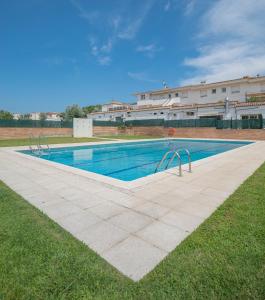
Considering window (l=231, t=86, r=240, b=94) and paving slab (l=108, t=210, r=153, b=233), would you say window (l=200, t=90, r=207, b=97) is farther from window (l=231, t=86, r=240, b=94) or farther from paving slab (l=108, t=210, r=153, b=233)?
paving slab (l=108, t=210, r=153, b=233)

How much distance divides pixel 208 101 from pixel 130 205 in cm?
3553

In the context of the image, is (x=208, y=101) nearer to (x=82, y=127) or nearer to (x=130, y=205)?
(x=82, y=127)

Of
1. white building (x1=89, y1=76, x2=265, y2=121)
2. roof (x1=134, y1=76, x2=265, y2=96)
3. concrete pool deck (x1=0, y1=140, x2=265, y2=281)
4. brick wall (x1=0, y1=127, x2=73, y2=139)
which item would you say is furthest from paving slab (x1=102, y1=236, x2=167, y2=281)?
roof (x1=134, y1=76, x2=265, y2=96)

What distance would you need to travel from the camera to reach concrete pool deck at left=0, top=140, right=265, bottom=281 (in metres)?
2.79

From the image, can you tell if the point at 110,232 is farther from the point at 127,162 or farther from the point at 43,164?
the point at 127,162

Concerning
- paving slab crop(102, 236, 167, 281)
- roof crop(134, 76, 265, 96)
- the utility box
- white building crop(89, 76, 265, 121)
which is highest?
roof crop(134, 76, 265, 96)

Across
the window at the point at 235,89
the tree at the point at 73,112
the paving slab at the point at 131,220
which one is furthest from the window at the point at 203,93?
the paving slab at the point at 131,220

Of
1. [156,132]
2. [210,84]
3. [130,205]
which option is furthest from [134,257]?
[210,84]

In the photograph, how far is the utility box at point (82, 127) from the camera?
2513cm

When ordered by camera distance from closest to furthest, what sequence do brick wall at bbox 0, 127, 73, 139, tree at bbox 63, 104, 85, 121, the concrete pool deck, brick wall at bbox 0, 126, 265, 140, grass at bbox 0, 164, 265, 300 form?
grass at bbox 0, 164, 265, 300, the concrete pool deck, brick wall at bbox 0, 127, 73, 139, brick wall at bbox 0, 126, 265, 140, tree at bbox 63, 104, 85, 121

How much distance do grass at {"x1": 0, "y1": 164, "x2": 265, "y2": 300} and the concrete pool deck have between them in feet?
0.61

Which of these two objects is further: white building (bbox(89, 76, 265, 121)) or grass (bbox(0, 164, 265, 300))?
white building (bbox(89, 76, 265, 121))

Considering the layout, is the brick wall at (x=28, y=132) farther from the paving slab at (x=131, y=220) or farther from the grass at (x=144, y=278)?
the paving slab at (x=131, y=220)

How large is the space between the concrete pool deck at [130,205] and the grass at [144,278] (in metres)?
0.19
